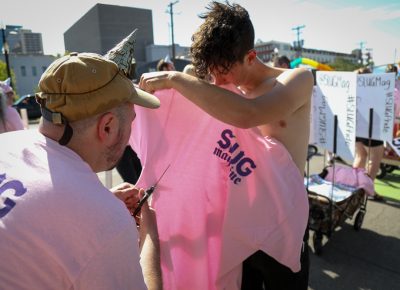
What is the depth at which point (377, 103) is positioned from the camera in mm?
3984

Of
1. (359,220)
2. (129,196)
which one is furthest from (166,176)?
(359,220)

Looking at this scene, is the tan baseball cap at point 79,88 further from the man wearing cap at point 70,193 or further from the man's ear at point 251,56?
the man's ear at point 251,56

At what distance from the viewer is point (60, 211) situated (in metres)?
0.81

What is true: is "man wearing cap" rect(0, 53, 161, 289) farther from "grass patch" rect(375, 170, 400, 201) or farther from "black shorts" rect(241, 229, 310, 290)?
"grass patch" rect(375, 170, 400, 201)

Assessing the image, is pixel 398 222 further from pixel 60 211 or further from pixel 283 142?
pixel 60 211

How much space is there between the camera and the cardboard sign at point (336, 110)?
10.8 feet

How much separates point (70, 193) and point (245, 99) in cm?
86

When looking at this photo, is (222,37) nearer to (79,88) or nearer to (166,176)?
(79,88)

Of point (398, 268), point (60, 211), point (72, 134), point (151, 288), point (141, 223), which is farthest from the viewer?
point (398, 268)

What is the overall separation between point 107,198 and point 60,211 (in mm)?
125

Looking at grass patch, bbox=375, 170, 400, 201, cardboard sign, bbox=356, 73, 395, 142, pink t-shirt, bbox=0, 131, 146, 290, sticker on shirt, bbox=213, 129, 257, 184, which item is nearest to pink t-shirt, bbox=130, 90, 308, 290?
sticker on shirt, bbox=213, 129, 257, 184

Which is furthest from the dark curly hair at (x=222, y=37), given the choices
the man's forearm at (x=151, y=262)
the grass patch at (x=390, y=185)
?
the grass patch at (x=390, y=185)

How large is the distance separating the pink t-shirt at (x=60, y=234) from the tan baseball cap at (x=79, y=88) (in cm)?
19

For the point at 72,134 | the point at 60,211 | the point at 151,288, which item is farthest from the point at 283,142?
the point at 60,211
